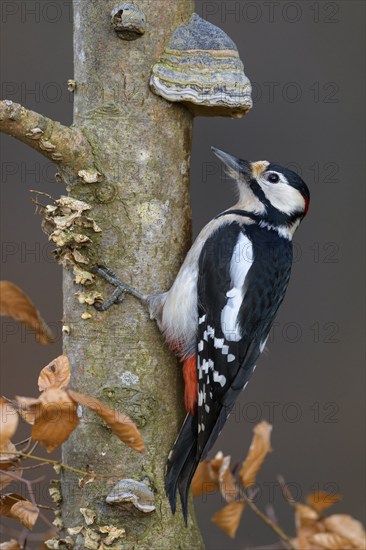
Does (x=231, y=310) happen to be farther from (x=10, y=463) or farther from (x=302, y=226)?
(x=302, y=226)

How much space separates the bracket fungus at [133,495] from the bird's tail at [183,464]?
0.22 feet

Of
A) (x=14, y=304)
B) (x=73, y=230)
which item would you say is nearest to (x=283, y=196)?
(x=73, y=230)

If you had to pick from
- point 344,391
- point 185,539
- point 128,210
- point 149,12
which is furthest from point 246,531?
point 149,12

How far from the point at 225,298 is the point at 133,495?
0.67m

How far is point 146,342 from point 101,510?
44 cm

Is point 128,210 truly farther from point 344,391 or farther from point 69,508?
point 344,391

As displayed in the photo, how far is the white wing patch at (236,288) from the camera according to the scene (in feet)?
8.85

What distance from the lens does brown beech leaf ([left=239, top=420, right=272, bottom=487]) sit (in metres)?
1.83

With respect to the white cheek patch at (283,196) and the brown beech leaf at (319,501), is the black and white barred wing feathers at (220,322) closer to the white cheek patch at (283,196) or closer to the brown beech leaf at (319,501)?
the white cheek patch at (283,196)

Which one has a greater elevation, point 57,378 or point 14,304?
point 14,304

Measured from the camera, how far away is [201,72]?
8.20ft

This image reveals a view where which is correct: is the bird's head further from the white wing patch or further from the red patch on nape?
the red patch on nape

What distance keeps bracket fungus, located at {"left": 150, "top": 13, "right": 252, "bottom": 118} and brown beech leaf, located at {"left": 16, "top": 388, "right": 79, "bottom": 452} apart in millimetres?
1063

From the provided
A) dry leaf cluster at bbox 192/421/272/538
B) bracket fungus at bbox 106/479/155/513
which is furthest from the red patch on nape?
dry leaf cluster at bbox 192/421/272/538
